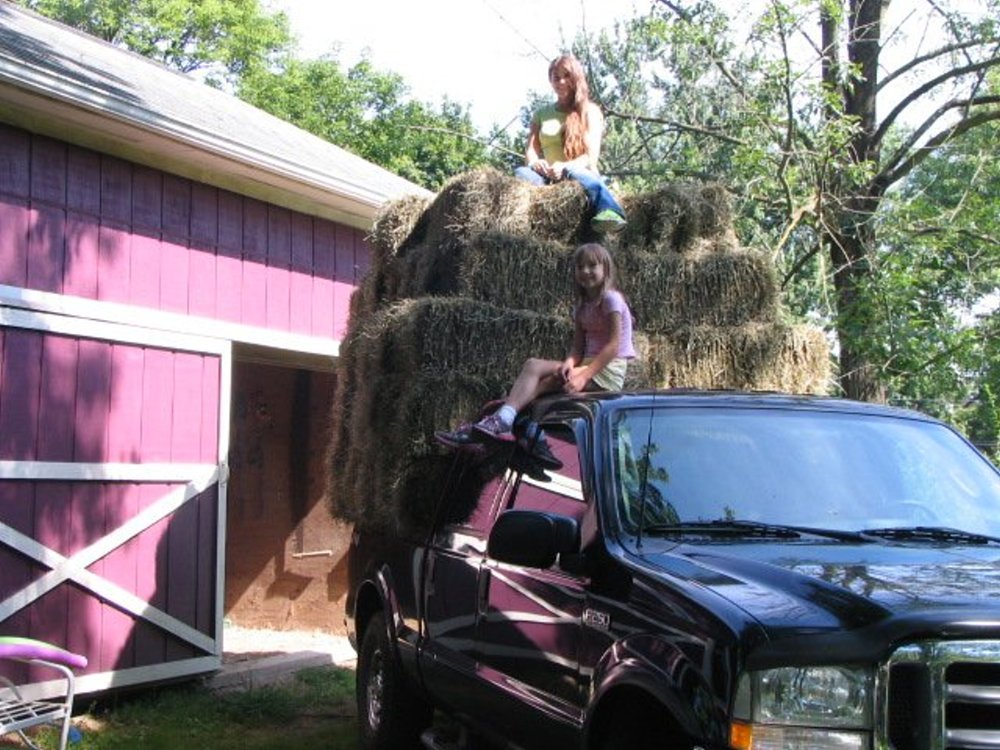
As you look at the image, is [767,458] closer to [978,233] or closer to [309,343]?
[309,343]

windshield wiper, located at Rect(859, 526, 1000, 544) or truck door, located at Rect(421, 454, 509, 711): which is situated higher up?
windshield wiper, located at Rect(859, 526, 1000, 544)

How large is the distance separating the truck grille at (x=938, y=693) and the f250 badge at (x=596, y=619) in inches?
39.6

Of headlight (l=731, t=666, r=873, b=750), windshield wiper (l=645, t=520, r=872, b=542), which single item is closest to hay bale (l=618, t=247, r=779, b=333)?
windshield wiper (l=645, t=520, r=872, b=542)

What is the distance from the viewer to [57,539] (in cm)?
749

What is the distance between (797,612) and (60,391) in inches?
226

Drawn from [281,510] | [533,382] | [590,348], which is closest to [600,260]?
[590,348]

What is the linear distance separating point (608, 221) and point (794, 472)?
327 cm

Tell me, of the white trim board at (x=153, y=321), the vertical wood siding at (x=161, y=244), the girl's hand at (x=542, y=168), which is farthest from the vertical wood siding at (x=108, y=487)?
the girl's hand at (x=542, y=168)

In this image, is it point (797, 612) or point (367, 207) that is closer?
point (797, 612)

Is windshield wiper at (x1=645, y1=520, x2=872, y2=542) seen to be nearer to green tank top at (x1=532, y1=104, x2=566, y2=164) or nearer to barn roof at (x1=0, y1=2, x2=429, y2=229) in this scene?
green tank top at (x1=532, y1=104, x2=566, y2=164)

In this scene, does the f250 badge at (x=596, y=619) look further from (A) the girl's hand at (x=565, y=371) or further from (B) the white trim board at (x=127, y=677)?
(B) the white trim board at (x=127, y=677)

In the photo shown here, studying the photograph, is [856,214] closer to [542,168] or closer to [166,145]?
[542,168]

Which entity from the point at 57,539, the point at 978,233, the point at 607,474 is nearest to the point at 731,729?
the point at 607,474

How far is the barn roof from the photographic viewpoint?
7.39m
